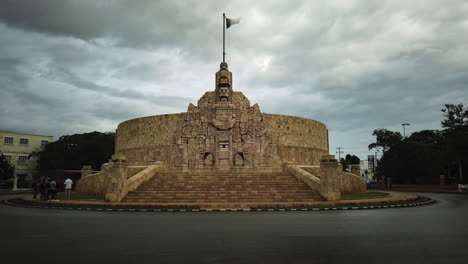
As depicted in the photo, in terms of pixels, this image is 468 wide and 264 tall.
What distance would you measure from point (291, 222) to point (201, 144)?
14.8 metres

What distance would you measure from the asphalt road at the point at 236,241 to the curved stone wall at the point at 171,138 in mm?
21624

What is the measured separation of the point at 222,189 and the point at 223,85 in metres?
12.2

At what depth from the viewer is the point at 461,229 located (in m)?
8.55

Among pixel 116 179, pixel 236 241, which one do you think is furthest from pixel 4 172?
pixel 236 241

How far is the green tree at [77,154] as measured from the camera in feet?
170

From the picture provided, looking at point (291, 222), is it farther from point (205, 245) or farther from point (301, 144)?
point (301, 144)

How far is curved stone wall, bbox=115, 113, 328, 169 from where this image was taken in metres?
31.8

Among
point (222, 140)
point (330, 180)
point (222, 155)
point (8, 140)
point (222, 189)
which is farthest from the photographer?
point (8, 140)

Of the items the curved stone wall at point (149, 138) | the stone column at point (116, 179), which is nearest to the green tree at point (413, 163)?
the curved stone wall at point (149, 138)

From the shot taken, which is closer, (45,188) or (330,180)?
(330,180)

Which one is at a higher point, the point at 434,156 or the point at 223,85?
the point at 223,85

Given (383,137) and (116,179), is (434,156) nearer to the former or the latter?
(383,137)

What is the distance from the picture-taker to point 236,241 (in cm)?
699

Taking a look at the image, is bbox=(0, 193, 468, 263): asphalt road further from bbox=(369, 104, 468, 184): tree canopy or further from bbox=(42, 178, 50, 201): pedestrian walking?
bbox=(369, 104, 468, 184): tree canopy
